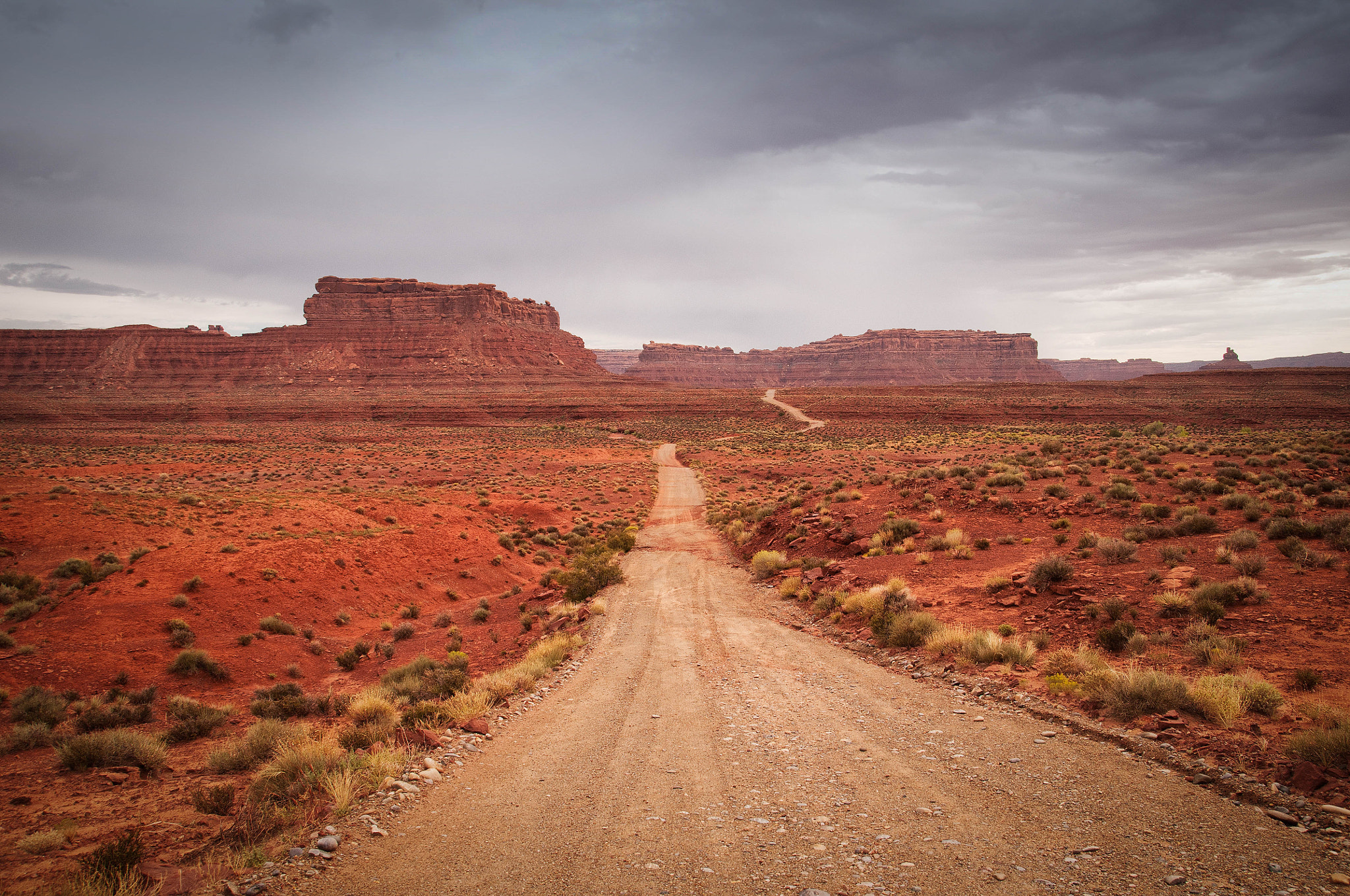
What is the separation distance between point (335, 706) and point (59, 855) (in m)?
4.97

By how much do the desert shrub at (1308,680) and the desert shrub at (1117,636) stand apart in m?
1.85

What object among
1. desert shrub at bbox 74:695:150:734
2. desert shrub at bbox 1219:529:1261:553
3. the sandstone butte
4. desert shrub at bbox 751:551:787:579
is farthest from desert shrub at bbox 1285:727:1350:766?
the sandstone butte

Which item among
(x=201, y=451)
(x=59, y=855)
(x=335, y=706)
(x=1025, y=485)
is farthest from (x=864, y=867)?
(x=201, y=451)

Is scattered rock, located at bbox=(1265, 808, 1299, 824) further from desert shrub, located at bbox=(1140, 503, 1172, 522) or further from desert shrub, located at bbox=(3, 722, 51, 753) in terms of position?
desert shrub, located at bbox=(3, 722, 51, 753)

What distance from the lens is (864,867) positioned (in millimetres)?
4219

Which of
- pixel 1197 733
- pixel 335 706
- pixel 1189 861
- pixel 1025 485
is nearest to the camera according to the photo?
pixel 1189 861

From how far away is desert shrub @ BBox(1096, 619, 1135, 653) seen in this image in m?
8.20

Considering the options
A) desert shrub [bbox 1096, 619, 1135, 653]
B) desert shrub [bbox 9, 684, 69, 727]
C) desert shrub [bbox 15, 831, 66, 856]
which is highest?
desert shrub [bbox 1096, 619, 1135, 653]

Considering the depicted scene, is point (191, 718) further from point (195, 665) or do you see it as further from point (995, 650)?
point (995, 650)

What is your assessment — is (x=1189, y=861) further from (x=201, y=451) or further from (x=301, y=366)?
(x=301, y=366)

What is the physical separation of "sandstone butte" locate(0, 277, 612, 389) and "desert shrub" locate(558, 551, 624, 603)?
11392 centimetres

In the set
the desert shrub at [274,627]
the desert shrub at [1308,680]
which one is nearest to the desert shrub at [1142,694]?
the desert shrub at [1308,680]

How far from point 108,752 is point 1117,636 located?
13484 mm

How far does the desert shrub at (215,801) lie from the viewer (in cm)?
586
